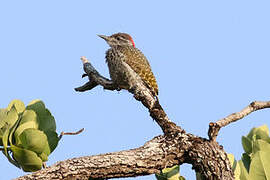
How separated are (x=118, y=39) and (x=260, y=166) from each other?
550 centimetres

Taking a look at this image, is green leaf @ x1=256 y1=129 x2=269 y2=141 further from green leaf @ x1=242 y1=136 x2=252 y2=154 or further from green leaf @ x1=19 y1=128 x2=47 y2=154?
green leaf @ x1=19 y1=128 x2=47 y2=154

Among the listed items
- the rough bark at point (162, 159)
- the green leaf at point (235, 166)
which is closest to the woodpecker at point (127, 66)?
the rough bark at point (162, 159)

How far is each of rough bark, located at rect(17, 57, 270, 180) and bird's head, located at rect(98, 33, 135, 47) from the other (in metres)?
3.61

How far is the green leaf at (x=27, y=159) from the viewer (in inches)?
170

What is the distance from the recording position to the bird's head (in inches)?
344

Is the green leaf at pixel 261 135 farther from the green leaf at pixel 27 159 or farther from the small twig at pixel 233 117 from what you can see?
the green leaf at pixel 27 159

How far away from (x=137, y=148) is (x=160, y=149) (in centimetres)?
26

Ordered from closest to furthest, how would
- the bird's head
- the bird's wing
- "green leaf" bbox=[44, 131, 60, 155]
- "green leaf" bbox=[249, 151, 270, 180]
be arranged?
"green leaf" bbox=[249, 151, 270, 180]
"green leaf" bbox=[44, 131, 60, 155]
the bird's wing
the bird's head

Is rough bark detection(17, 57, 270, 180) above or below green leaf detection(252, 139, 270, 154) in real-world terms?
above

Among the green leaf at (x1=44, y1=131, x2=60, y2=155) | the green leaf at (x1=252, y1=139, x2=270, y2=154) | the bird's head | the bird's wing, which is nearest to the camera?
the green leaf at (x1=252, y1=139, x2=270, y2=154)

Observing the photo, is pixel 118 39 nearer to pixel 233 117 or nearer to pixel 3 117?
pixel 233 117

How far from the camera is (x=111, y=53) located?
8227 mm

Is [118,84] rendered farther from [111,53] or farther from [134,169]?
[134,169]

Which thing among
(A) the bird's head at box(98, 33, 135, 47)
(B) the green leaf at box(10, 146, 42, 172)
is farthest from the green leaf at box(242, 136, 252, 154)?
(A) the bird's head at box(98, 33, 135, 47)
